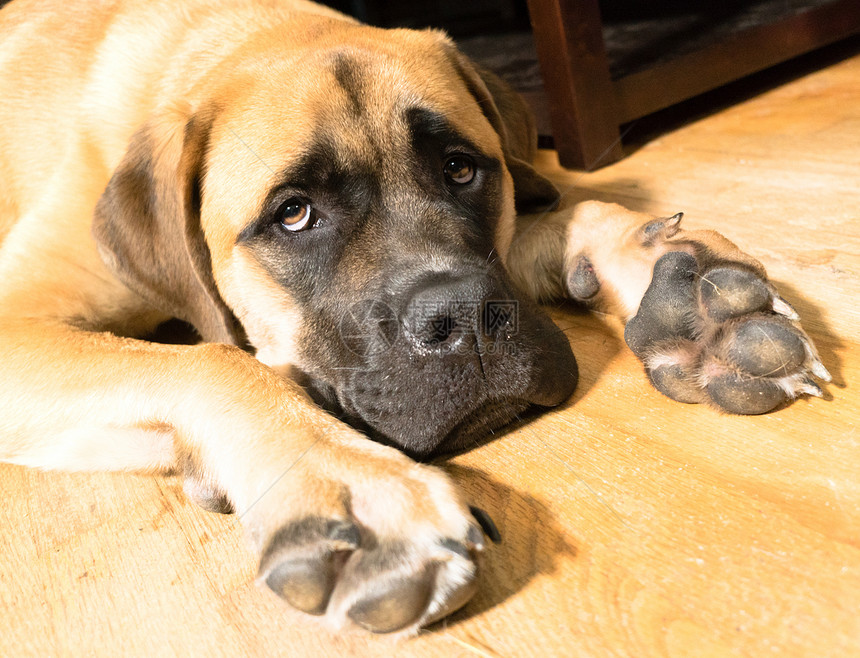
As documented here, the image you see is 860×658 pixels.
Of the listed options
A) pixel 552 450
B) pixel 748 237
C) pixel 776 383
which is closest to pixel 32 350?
pixel 552 450

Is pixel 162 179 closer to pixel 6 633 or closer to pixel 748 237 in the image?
pixel 6 633

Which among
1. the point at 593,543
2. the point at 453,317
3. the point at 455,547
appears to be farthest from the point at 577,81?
the point at 455,547

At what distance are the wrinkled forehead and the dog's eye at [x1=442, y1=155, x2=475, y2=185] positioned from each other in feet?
0.12

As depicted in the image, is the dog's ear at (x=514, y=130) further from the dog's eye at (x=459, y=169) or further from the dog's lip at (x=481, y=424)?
the dog's lip at (x=481, y=424)

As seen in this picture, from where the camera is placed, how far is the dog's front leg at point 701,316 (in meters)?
1.48

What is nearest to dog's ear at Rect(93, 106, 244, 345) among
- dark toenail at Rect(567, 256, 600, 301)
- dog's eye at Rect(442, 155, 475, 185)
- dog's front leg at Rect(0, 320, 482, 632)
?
dog's front leg at Rect(0, 320, 482, 632)

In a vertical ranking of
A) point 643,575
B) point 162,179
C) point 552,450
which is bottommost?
point 552,450

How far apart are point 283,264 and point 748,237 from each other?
1521mm

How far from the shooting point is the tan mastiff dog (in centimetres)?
128

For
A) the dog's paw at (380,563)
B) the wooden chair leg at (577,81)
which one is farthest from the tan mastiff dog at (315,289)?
the wooden chair leg at (577,81)

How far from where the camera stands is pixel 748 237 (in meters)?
2.41

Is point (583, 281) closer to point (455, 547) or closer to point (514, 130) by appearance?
point (514, 130)

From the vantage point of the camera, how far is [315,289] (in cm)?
178

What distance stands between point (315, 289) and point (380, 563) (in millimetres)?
818
